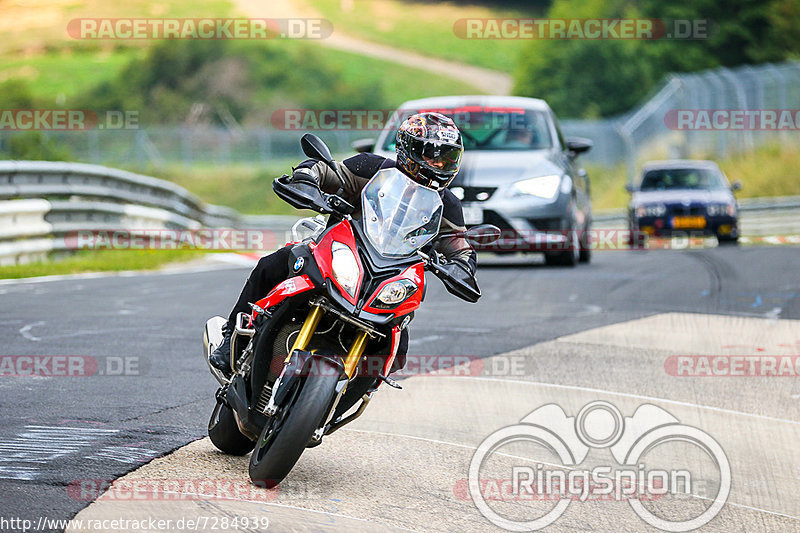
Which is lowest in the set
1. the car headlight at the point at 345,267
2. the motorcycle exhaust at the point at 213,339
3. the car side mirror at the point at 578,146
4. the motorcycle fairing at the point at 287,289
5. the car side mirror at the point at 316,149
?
the car side mirror at the point at 578,146

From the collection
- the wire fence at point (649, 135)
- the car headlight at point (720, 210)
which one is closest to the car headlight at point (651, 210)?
the car headlight at point (720, 210)

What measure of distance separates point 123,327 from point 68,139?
36.4m

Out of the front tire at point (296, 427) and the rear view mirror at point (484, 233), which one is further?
the rear view mirror at point (484, 233)

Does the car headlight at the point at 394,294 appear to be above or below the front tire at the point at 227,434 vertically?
above

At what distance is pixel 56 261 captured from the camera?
1639cm

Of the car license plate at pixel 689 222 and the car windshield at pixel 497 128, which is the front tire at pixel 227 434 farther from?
the car license plate at pixel 689 222

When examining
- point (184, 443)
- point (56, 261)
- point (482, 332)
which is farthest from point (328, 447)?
point (56, 261)

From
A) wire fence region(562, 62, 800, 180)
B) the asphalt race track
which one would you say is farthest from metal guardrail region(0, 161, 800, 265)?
wire fence region(562, 62, 800, 180)

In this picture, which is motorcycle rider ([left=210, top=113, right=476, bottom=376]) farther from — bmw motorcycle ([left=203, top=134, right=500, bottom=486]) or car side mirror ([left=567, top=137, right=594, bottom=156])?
car side mirror ([left=567, top=137, right=594, bottom=156])

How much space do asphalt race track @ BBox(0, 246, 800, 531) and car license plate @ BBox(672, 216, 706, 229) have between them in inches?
260

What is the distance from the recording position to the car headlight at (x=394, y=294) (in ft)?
16.6

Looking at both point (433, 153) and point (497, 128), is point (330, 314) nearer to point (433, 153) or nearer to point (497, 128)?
point (433, 153)

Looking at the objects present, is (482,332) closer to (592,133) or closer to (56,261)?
(56,261)

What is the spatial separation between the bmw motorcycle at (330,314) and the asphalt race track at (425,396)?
318 mm
